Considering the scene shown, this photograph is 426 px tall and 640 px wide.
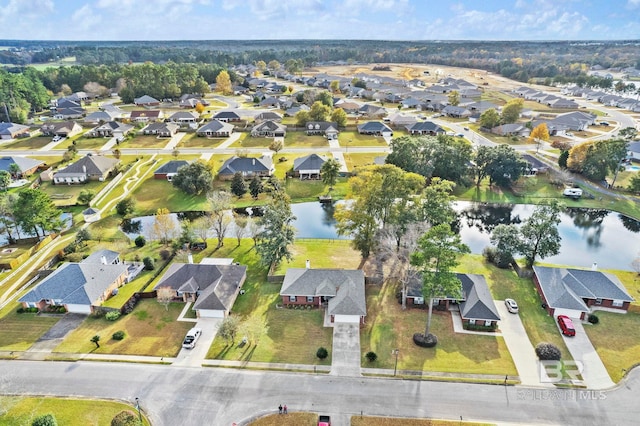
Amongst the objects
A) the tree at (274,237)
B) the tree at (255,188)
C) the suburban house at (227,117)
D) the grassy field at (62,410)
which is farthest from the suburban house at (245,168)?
the grassy field at (62,410)

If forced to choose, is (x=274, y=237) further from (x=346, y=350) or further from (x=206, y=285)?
(x=346, y=350)

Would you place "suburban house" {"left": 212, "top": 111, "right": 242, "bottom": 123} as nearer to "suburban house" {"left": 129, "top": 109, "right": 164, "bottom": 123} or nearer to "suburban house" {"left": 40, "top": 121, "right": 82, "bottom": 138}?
"suburban house" {"left": 129, "top": 109, "right": 164, "bottom": 123}

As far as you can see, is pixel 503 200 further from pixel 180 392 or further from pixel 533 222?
pixel 180 392

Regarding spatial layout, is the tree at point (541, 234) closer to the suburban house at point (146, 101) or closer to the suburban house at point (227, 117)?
the suburban house at point (227, 117)

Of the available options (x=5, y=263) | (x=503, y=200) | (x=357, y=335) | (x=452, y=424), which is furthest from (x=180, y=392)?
(x=503, y=200)

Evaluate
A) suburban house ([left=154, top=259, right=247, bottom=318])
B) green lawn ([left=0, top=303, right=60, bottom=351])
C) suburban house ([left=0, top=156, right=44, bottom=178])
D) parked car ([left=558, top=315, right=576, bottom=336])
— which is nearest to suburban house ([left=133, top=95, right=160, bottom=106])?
suburban house ([left=0, top=156, right=44, bottom=178])

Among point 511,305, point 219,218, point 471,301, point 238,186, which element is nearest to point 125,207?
point 238,186
